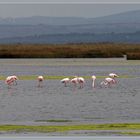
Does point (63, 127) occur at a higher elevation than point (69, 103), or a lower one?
higher

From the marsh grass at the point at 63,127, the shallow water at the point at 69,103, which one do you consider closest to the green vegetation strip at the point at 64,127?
the marsh grass at the point at 63,127

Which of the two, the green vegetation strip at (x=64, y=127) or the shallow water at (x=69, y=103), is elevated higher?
the green vegetation strip at (x=64, y=127)

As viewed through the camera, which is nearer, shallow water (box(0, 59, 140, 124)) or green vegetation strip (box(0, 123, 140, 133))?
green vegetation strip (box(0, 123, 140, 133))

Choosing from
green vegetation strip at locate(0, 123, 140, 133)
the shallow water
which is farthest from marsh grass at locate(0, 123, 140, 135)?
the shallow water

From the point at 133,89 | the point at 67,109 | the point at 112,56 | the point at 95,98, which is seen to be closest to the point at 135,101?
the point at 95,98

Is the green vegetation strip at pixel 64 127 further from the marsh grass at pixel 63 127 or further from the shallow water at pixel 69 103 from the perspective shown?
the shallow water at pixel 69 103

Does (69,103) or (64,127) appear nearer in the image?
(64,127)

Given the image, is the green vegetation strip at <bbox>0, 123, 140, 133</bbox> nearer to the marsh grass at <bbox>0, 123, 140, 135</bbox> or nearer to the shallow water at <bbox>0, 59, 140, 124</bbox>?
the marsh grass at <bbox>0, 123, 140, 135</bbox>

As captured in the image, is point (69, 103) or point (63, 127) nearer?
point (63, 127)

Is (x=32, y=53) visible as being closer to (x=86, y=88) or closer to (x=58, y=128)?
(x=86, y=88)

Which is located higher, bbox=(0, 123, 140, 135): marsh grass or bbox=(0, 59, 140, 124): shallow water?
bbox=(0, 123, 140, 135): marsh grass

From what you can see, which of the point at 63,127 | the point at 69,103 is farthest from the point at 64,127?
the point at 69,103

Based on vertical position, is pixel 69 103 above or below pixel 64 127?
below

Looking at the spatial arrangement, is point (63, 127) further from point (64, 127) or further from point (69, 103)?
point (69, 103)
